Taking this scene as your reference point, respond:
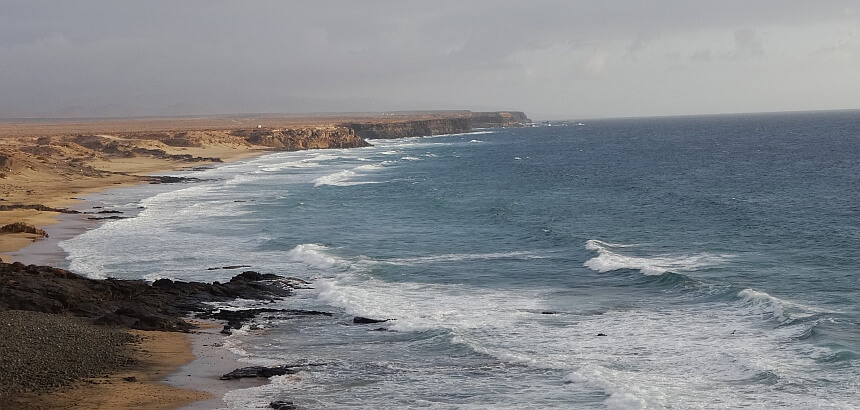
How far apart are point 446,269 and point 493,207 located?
2053 centimetres

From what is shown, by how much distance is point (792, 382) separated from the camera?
18.9 metres

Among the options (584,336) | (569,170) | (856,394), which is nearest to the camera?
(856,394)

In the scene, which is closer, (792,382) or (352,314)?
(792,382)

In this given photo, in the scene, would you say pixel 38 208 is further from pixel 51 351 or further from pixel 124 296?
pixel 51 351

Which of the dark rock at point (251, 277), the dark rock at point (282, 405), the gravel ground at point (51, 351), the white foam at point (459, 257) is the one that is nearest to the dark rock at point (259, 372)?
the dark rock at point (282, 405)

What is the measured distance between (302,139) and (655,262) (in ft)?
395

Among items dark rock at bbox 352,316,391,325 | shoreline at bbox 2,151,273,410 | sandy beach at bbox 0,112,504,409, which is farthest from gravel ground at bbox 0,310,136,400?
dark rock at bbox 352,316,391,325

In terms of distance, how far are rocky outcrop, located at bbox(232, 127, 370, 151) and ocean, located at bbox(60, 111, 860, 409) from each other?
7924 centimetres

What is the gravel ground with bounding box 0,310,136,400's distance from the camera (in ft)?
60.3

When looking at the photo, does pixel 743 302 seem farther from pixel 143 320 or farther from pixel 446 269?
pixel 143 320

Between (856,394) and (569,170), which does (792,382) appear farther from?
(569,170)

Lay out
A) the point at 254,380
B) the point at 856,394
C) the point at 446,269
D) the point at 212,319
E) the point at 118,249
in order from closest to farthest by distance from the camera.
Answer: the point at 856,394 < the point at 254,380 < the point at 212,319 < the point at 446,269 < the point at 118,249

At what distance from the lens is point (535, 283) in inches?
1220

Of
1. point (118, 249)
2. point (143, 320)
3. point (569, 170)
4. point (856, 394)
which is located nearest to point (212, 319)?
point (143, 320)
